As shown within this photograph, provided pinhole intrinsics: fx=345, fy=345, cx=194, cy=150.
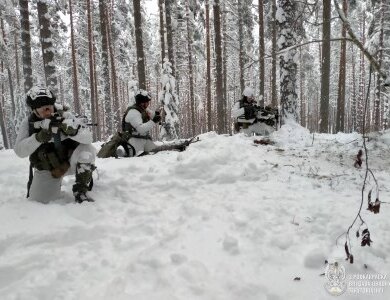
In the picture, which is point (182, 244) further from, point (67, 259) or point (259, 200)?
point (259, 200)

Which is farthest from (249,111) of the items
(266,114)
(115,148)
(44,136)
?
(44,136)

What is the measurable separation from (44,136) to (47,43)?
7619 mm

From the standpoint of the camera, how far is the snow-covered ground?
249 cm

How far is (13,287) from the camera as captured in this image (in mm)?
2432

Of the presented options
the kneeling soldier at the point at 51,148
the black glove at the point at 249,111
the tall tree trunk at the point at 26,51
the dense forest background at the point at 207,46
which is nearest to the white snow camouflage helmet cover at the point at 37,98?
the kneeling soldier at the point at 51,148

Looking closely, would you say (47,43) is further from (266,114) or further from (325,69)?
(325,69)

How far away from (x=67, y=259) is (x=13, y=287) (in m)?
0.47

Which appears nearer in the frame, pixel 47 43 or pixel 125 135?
pixel 125 135

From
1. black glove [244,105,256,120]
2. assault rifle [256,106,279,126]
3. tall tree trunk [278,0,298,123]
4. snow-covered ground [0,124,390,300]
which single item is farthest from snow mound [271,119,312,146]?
snow-covered ground [0,124,390,300]

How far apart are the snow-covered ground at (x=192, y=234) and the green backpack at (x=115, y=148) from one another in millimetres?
1740

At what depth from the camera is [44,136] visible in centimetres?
382

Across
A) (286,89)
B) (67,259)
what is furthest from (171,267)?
(286,89)

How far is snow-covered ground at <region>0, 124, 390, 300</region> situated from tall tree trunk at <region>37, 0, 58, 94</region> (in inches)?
236

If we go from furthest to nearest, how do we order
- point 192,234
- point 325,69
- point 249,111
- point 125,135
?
point 325,69, point 249,111, point 125,135, point 192,234
